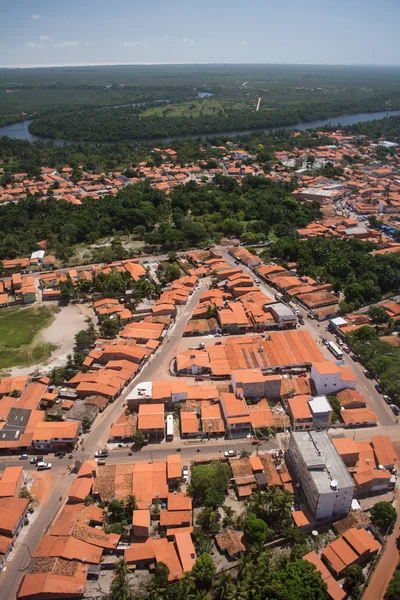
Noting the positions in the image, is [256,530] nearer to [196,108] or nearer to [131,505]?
[131,505]

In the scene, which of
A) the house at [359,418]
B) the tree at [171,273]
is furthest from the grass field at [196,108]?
the house at [359,418]

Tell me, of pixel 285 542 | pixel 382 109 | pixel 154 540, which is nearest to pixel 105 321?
pixel 154 540

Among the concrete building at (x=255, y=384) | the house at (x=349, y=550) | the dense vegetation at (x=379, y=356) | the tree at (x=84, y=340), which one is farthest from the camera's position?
the tree at (x=84, y=340)

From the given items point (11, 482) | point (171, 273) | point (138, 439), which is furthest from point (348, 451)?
point (171, 273)

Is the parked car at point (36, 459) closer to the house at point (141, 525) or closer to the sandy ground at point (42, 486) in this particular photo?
the sandy ground at point (42, 486)

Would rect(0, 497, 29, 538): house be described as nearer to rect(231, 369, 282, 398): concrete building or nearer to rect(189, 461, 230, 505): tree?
rect(189, 461, 230, 505): tree

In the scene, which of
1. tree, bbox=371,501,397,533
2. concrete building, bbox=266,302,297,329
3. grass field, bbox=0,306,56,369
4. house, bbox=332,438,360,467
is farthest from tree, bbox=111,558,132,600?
concrete building, bbox=266,302,297,329
